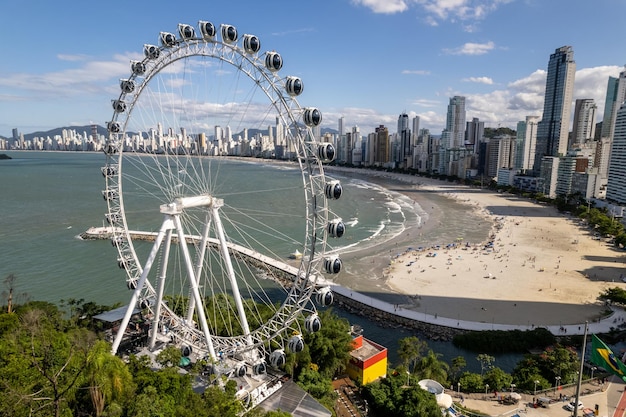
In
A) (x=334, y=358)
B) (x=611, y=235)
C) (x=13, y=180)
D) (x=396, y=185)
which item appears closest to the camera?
(x=334, y=358)

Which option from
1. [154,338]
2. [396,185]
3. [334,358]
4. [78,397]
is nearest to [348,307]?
[334,358]

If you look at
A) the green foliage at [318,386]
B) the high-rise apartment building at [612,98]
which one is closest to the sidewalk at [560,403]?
the green foliage at [318,386]

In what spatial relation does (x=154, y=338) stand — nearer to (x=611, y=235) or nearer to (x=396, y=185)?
(x=611, y=235)

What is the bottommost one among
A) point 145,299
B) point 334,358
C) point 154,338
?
point 334,358

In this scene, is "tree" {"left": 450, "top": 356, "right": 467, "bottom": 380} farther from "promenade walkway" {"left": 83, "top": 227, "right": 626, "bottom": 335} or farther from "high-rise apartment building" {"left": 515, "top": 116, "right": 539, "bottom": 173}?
"high-rise apartment building" {"left": 515, "top": 116, "right": 539, "bottom": 173}

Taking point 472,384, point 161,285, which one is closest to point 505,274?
point 472,384

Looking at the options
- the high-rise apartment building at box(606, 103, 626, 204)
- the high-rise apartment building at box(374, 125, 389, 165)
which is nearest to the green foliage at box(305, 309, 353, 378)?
the high-rise apartment building at box(606, 103, 626, 204)

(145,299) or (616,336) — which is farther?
(616,336)
